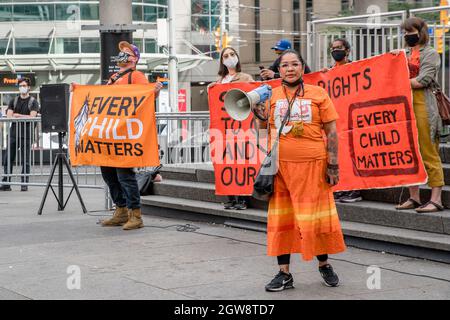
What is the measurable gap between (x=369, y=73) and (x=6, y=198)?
8658 mm

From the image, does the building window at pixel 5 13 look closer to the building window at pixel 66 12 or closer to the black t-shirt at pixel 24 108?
the building window at pixel 66 12

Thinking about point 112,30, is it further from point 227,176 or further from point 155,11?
point 155,11

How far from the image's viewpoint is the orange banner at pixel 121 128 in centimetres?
1155

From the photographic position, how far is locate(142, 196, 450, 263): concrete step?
28.0ft

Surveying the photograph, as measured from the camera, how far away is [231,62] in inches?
449

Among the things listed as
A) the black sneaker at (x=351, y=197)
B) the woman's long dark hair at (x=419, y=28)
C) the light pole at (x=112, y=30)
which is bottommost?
the black sneaker at (x=351, y=197)

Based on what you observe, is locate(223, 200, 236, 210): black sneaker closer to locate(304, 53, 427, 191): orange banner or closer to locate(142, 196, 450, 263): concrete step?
locate(142, 196, 450, 263): concrete step

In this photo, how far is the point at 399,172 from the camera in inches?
368

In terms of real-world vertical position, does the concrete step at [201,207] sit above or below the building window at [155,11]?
below

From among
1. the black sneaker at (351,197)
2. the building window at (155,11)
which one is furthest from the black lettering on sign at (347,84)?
the building window at (155,11)

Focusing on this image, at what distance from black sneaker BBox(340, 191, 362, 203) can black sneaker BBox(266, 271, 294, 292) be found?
2717 mm

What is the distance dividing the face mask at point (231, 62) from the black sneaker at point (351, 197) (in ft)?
7.71

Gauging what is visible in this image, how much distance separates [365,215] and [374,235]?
0.56m
